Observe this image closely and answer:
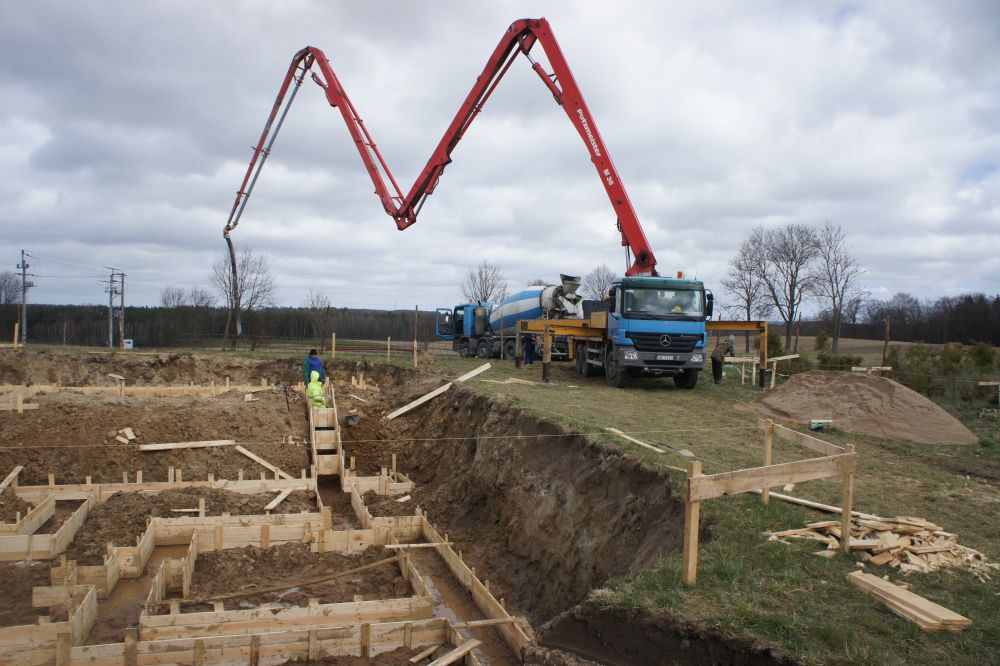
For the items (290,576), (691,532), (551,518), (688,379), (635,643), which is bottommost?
(290,576)

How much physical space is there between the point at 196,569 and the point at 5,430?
6.88m

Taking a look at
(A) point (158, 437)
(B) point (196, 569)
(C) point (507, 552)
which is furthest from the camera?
(A) point (158, 437)

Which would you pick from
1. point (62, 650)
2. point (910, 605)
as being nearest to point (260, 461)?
point (62, 650)

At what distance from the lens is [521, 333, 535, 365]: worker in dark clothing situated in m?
22.4

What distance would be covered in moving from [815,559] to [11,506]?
455 inches

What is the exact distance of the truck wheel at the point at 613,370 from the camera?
622 inches

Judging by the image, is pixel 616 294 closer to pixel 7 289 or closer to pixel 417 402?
pixel 417 402

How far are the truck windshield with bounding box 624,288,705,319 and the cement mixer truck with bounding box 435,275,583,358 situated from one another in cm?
596

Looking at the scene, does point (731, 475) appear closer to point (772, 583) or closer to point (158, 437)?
point (772, 583)

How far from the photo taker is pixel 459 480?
1256 centimetres

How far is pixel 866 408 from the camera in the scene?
12.7 meters

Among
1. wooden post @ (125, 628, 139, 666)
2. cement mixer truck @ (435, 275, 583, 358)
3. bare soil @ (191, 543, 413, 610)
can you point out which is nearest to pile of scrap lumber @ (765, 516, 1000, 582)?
bare soil @ (191, 543, 413, 610)

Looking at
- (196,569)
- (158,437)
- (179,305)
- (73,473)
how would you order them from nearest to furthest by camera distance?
1. (196,569)
2. (73,473)
3. (158,437)
4. (179,305)

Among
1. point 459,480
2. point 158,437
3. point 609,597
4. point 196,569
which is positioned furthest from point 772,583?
point 158,437
